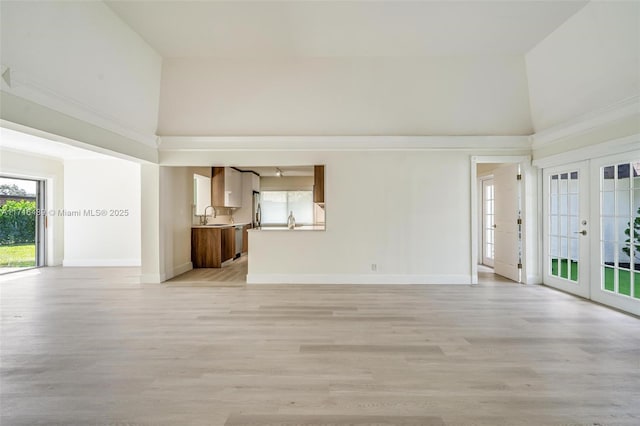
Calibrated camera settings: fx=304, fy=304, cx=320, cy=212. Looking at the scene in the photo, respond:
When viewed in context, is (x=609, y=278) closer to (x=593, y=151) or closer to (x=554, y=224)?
(x=554, y=224)

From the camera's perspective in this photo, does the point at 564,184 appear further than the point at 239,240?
No

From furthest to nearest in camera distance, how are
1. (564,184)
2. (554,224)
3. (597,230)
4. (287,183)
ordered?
1. (287,183)
2. (554,224)
3. (564,184)
4. (597,230)

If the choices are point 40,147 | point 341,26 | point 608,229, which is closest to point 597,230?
point 608,229

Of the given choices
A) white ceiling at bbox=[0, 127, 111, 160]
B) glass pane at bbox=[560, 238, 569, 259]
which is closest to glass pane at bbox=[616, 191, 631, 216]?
glass pane at bbox=[560, 238, 569, 259]

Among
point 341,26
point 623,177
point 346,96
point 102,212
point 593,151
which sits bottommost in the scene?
point 102,212

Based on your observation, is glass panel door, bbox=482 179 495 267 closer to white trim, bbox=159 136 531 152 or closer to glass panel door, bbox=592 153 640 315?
white trim, bbox=159 136 531 152

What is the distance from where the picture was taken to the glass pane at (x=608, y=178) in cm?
413

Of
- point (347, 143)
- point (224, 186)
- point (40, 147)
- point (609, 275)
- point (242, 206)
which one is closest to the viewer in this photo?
point (609, 275)

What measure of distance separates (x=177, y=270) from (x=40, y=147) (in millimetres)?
4052

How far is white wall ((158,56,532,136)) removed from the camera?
4820 mm

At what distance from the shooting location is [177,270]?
252 inches

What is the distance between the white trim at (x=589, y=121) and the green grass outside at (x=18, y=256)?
11.1 m

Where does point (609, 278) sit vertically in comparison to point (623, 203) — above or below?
below

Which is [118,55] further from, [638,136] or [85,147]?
[638,136]
